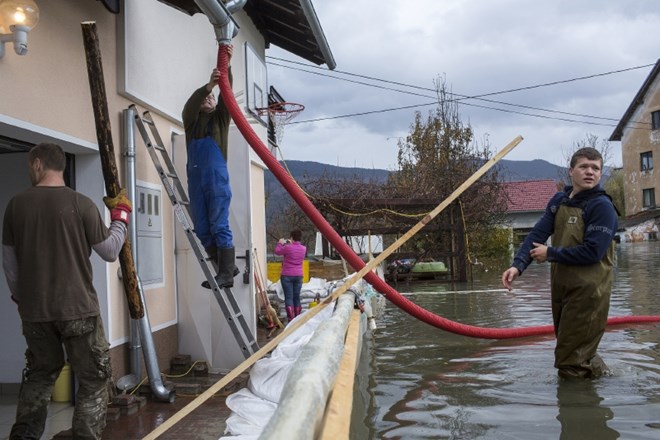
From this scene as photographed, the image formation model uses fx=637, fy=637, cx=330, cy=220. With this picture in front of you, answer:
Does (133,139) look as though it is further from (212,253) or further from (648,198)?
(648,198)

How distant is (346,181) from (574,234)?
15229mm

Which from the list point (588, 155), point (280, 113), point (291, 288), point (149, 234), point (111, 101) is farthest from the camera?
point (280, 113)

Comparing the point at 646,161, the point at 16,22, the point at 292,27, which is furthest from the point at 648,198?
the point at 16,22

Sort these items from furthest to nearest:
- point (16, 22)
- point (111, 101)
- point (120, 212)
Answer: point (111, 101)
point (16, 22)
point (120, 212)

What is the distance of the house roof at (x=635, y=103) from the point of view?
155 ft

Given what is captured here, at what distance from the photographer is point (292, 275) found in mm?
10570

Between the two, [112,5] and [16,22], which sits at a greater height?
[112,5]

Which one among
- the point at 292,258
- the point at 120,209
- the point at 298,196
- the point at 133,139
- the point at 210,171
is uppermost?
the point at 133,139

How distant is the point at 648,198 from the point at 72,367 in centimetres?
5499

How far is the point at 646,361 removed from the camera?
6.24m

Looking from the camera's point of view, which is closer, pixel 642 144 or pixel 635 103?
pixel 635 103

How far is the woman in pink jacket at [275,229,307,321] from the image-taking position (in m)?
10.6

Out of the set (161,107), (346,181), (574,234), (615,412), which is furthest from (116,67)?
(346,181)

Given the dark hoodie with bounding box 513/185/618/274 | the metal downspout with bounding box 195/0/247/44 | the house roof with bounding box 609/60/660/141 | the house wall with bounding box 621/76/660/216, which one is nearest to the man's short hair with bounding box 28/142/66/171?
the metal downspout with bounding box 195/0/247/44
